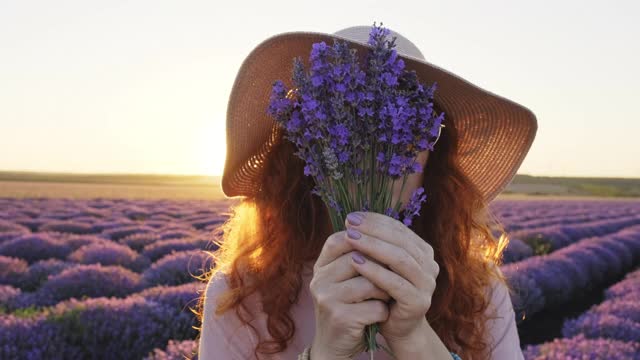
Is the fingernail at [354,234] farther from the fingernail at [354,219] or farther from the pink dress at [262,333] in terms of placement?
the pink dress at [262,333]

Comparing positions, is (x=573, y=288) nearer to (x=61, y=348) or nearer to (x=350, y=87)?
(x=61, y=348)

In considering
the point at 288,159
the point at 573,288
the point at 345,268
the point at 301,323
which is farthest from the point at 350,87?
the point at 573,288

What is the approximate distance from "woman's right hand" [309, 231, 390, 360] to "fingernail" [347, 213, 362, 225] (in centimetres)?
4

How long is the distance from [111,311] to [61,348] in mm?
531

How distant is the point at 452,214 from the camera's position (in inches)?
75.2

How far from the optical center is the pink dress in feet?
5.64

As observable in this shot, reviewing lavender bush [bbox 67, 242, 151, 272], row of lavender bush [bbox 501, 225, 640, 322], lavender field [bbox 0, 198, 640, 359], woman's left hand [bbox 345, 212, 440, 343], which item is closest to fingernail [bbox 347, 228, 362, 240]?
woman's left hand [bbox 345, 212, 440, 343]

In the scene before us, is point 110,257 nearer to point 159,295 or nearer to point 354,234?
point 159,295

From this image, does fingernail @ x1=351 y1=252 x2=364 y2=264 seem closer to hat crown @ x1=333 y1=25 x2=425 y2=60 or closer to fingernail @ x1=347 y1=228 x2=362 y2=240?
fingernail @ x1=347 y1=228 x2=362 y2=240

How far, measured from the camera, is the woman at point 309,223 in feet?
5.59

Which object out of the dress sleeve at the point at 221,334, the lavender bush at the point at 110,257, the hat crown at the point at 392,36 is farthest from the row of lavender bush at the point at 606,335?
the lavender bush at the point at 110,257

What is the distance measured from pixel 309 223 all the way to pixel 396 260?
31.5 inches

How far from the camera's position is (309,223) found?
1898mm

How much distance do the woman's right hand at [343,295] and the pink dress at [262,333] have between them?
0.52 meters
